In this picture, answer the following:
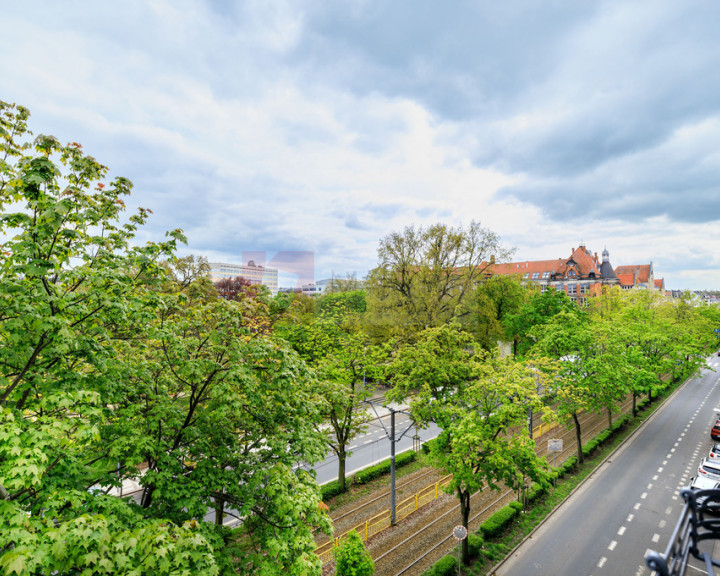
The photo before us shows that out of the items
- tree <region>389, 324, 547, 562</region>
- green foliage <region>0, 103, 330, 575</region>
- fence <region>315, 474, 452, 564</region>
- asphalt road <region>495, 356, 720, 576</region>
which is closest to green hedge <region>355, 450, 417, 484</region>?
fence <region>315, 474, 452, 564</region>

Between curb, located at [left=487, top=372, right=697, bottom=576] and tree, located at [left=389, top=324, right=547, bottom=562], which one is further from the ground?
tree, located at [left=389, top=324, right=547, bottom=562]

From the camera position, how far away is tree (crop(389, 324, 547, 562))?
43.2 ft

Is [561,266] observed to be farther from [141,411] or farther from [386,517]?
[141,411]

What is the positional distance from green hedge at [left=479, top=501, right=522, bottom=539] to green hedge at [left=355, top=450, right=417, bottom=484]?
682 cm

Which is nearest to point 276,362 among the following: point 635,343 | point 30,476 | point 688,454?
point 30,476

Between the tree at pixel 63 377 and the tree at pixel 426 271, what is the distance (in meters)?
31.0

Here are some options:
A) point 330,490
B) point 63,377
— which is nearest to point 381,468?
point 330,490

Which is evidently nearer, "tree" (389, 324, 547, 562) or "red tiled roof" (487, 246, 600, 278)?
"tree" (389, 324, 547, 562)

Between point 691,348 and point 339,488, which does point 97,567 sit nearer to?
point 339,488

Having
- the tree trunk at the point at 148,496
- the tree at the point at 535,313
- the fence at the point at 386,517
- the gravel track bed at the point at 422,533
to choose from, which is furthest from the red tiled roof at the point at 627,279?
the tree trunk at the point at 148,496

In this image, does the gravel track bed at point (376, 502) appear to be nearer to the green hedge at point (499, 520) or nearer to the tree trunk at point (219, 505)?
the green hedge at point (499, 520)

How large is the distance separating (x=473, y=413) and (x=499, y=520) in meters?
6.48

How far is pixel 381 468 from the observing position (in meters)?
22.5

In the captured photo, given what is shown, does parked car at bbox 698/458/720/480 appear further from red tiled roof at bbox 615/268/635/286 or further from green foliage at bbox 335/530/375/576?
red tiled roof at bbox 615/268/635/286
